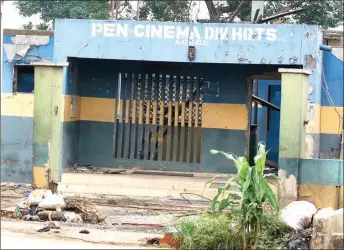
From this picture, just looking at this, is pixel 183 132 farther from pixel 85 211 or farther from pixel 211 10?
pixel 211 10

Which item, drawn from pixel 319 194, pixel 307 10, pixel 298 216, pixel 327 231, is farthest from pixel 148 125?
pixel 307 10

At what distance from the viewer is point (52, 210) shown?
34.3ft

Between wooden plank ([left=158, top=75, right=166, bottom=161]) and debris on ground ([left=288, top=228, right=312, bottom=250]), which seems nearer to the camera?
debris on ground ([left=288, top=228, right=312, bottom=250])

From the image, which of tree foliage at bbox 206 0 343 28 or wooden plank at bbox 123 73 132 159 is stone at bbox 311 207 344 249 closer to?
wooden plank at bbox 123 73 132 159

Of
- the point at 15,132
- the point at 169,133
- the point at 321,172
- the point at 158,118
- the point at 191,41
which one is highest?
the point at 191,41

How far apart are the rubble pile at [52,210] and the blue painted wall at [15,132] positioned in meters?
4.31

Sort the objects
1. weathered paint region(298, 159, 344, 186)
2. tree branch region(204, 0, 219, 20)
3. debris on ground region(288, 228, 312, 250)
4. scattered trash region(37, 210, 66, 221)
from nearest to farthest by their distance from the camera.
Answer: debris on ground region(288, 228, 312, 250)
weathered paint region(298, 159, 344, 186)
scattered trash region(37, 210, 66, 221)
tree branch region(204, 0, 219, 20)

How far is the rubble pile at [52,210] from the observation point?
10172 mm

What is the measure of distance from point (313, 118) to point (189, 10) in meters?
12.7

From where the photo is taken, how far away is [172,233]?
8484 millimetres

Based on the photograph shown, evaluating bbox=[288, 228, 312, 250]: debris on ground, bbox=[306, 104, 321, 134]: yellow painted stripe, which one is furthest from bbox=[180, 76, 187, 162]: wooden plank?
bbox=[288, 228, 312, 250]: debris on ground

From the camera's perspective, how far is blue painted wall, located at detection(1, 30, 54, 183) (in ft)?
48.9

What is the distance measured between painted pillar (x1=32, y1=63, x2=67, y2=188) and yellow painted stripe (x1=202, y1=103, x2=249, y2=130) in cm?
457

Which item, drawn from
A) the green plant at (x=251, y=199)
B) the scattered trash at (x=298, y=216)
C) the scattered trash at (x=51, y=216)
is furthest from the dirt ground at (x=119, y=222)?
the scattered trash at (x=298, y=216)
